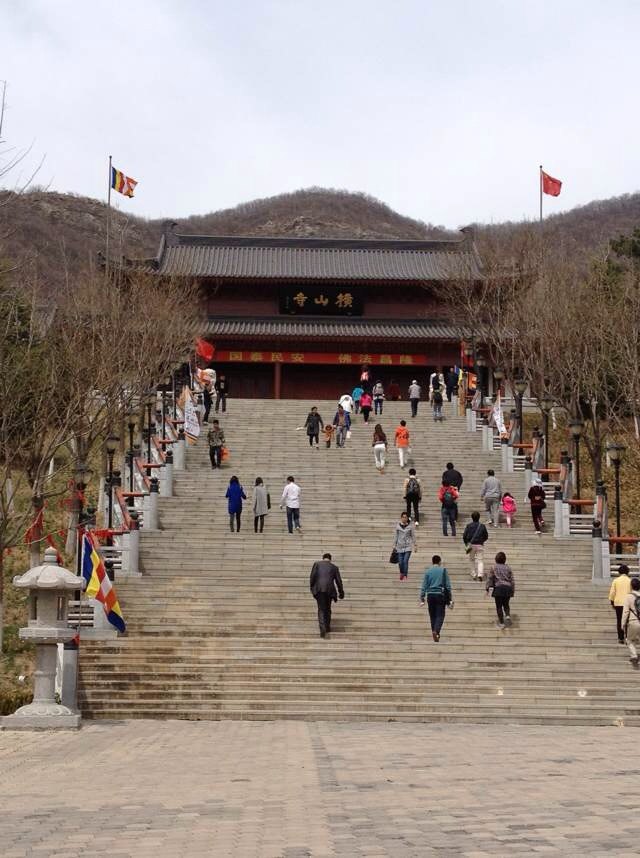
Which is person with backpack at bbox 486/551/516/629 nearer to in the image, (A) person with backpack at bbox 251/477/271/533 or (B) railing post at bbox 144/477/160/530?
(A) person with backpack at bbox 251/477/271/533

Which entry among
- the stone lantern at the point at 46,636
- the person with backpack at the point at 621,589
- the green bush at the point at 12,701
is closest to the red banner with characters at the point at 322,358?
the person with backpack at the point at 621,589

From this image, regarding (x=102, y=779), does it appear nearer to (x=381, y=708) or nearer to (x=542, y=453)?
(x=381, y=708)

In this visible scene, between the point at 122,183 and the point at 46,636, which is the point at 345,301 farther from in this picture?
the point at 46,636

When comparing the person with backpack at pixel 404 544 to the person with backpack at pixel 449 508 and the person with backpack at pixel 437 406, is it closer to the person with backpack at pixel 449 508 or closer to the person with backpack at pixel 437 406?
the person with backpack at pixel 449 508

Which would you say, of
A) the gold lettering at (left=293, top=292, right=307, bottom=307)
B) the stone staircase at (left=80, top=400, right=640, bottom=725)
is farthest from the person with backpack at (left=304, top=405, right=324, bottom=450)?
the gold lettering at (left=293, top=292, right=307, bottom=307)

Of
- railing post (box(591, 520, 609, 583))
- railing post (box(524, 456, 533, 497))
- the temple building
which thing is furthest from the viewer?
the temple building

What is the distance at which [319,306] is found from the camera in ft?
192

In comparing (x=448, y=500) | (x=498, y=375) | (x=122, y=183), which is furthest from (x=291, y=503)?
(x=122, y=183)

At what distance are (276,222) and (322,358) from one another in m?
98.1

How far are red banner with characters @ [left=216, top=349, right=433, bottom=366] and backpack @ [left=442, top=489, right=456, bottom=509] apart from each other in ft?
93.9

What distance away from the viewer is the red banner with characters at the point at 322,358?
182ft

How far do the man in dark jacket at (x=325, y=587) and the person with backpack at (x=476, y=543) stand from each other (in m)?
3.91

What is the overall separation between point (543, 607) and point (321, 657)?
15.4 ft

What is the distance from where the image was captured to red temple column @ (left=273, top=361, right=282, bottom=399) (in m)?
54.5
